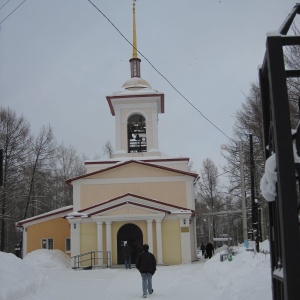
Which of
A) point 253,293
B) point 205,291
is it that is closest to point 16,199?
point 205,291

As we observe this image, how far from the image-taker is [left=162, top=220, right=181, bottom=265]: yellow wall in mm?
25672

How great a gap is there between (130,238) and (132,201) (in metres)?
2.09

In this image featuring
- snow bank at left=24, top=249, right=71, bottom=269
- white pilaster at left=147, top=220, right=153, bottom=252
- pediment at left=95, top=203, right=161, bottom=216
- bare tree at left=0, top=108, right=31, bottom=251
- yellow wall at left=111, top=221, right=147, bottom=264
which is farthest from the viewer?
bare tree at left=0, top=108, right=31, bottom=251

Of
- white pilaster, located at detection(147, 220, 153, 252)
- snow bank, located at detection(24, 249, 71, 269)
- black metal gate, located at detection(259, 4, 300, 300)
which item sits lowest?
snow bank, located at detection(24, 249, 71, 269)

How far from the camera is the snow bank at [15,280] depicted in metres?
8.89

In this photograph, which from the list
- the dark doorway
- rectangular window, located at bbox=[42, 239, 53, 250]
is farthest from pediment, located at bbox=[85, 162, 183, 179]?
rectangular window, located at bbox=[42, 239, 53, 250]

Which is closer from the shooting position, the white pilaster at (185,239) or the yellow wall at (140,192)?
the white pilaster at (185,239)

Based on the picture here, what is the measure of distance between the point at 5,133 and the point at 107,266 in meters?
17.6

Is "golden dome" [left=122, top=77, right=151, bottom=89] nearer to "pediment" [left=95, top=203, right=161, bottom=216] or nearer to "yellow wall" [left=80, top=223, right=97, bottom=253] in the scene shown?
"pediment" [left=95, top=203, right=161, bottom=216]

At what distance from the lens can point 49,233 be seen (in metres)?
30.9

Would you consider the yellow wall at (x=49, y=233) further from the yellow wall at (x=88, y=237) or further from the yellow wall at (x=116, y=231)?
the yellow wall at (x=116, y=231)

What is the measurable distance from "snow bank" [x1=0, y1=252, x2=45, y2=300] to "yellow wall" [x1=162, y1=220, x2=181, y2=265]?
14.3m

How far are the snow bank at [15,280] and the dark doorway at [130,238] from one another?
13.9 meters

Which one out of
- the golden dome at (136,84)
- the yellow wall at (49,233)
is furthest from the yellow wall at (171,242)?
the golden dome at (136,84)
